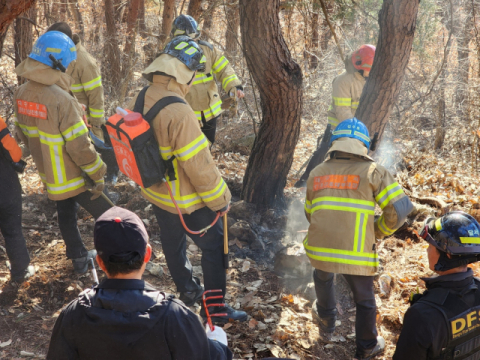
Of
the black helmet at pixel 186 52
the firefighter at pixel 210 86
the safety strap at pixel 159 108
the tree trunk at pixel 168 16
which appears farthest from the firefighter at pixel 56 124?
the tree trunk at pixel 168 16

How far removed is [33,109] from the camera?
371 cm

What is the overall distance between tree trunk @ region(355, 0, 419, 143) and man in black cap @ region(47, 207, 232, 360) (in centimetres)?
361

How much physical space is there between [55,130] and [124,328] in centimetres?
257

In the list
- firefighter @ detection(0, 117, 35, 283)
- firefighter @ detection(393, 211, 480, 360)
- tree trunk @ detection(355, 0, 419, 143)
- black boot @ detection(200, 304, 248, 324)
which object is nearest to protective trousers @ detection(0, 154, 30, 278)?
firefighter @ detection(0, 117, 35, 283)

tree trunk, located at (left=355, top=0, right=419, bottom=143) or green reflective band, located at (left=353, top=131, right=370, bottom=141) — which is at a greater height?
tree trunk, located at (left=355, top=0, right=419, bottom=143)

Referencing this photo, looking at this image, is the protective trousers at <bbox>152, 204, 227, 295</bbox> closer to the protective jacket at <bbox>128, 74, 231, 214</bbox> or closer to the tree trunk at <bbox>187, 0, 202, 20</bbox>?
the protective jacket at <bbox>128, 74, 231, 214</bbox>

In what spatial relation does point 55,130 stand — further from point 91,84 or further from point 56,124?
point 91,84

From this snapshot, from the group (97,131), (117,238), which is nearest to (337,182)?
(117,238)

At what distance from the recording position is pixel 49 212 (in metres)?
5.57

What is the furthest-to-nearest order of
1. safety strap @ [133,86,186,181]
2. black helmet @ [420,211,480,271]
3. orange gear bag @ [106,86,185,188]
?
1. safety strap @ [133,86,186,181]
2. orange gear bag @ [106,86,185,188]
3. black helmet @ [420,211,480,271]

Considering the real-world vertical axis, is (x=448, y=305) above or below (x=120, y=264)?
below

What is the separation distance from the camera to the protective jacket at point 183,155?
3.08 m

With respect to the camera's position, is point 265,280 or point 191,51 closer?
point 191,51

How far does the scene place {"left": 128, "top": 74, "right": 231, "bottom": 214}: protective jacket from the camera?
121 inches
